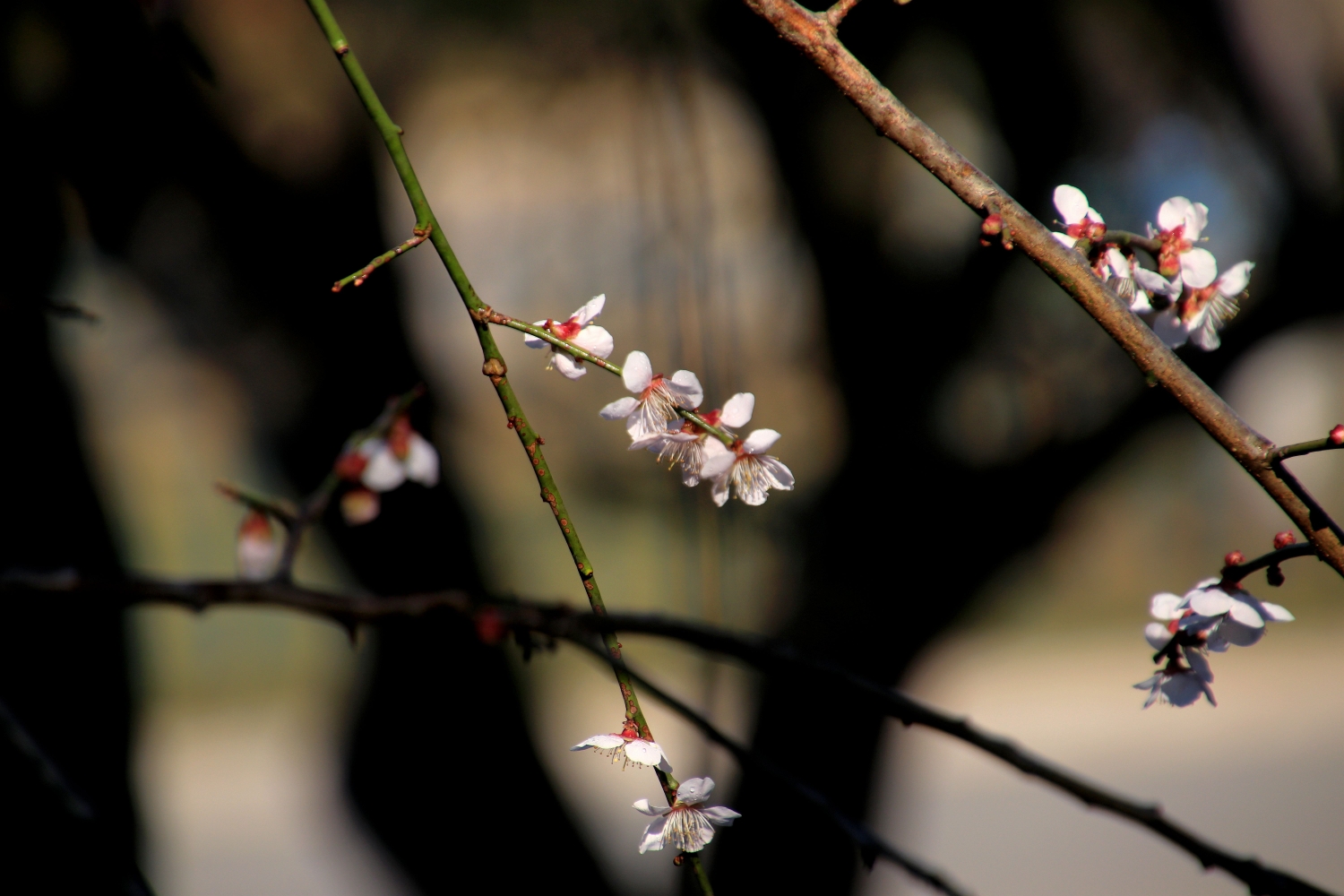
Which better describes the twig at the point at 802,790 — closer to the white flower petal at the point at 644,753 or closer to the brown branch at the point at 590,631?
the brown branch at the point at 590,631

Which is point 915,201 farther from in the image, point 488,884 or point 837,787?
point 488,884

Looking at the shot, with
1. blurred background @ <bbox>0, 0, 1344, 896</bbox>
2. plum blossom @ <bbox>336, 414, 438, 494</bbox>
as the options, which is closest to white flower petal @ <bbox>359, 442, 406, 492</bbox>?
plum blossom @ <bbox>336, 414, 438, 494</bbox>

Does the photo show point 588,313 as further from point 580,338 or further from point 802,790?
point 802,790

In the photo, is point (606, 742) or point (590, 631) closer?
point (590, 631)

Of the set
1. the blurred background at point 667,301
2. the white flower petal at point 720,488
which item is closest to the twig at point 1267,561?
the white flower petal at point 720,488

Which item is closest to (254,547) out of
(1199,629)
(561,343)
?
(561,343)

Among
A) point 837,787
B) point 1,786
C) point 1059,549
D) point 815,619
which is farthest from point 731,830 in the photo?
point 1,786

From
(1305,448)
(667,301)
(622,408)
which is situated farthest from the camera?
(667,301)

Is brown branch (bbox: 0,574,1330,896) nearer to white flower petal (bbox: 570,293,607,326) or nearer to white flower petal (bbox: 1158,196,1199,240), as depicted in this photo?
white flower petal (bbox: 570,293,607,326)
